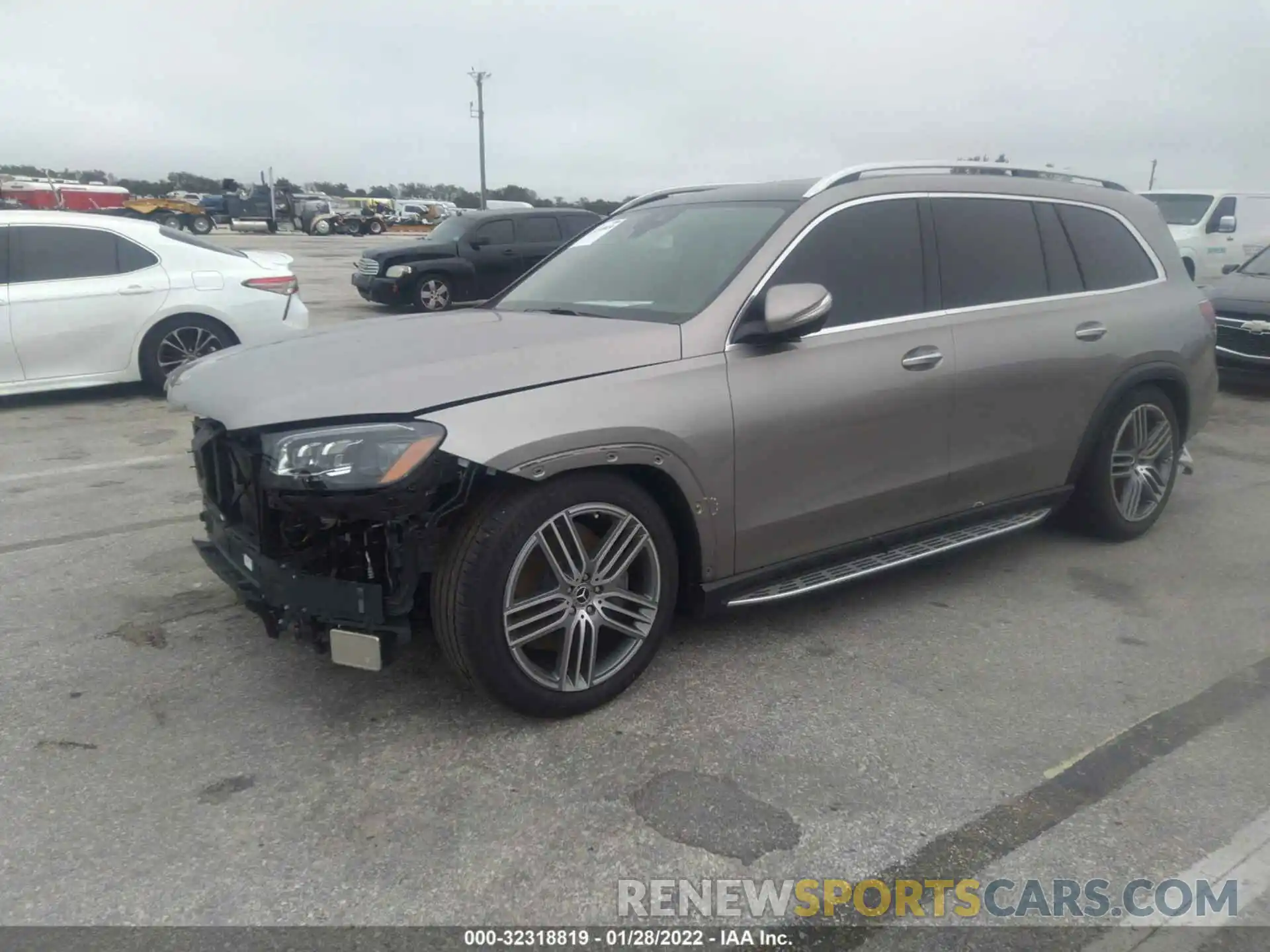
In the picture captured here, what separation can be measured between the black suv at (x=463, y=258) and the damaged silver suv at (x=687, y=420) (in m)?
10.1

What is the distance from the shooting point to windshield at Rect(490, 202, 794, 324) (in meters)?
3.63

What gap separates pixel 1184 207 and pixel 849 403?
540 inches

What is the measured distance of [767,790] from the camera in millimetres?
2861

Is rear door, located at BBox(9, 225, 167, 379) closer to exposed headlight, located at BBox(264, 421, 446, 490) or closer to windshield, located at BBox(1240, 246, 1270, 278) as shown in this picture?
exposed headlight, located at BBox(264, 421, 446, 490)

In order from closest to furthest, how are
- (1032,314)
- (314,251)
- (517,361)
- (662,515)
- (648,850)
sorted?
(648,850) → (517,361) → (662,515) → (1032,314) → (314,251)

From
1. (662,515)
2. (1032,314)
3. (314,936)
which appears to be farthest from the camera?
(1032,314)

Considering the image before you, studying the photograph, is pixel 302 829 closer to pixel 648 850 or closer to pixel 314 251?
pixel 648 850

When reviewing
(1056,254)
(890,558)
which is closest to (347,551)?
(890,558)

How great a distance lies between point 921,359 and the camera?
391 centimetres

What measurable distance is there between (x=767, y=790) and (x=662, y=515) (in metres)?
0.94

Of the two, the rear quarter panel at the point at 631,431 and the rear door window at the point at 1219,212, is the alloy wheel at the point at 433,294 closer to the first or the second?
Answer: the rear door window at the point at 1219,212

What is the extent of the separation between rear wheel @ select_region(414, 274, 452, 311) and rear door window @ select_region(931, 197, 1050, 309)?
35.6ft

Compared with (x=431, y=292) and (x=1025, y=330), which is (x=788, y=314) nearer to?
(x=1025, y=330)

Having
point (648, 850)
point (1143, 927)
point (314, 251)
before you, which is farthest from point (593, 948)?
point (314, 251)
